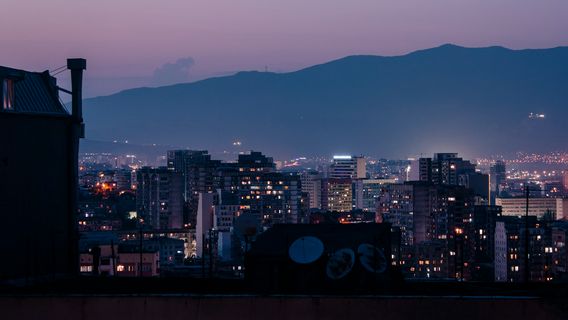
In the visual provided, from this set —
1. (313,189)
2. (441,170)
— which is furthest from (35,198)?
(313,189)

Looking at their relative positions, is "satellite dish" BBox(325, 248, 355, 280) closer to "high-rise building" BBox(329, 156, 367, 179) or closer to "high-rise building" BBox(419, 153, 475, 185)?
"high-rise building" BBox(419, 153, 475, 185)

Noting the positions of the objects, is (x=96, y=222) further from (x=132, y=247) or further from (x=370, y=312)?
(x=370, y=312)

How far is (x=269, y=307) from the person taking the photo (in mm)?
9180

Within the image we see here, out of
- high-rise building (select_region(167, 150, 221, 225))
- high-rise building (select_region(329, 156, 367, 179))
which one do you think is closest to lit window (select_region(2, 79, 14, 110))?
high-rise building (select_region(167, 150, 221, 225))

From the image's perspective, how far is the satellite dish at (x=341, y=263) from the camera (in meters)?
10.7

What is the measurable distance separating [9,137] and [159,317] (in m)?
3.68

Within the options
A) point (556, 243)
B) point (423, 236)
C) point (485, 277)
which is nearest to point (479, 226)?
point (423, 236)

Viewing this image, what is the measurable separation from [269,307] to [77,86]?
5236 millimetres

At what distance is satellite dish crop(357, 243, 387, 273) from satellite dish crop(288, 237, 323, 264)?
1.29ft

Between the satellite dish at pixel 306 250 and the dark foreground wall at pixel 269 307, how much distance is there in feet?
5.50

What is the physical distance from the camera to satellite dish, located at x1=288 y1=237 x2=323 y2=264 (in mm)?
10836

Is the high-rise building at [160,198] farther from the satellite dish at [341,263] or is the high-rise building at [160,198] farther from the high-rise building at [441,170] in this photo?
the satellite dish at [341,263]

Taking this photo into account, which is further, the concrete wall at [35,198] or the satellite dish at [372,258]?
the concrete wall at [35,198]

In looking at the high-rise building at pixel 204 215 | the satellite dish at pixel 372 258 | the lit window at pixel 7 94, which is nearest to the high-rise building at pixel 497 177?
the high-rise building at pixel 204 215
